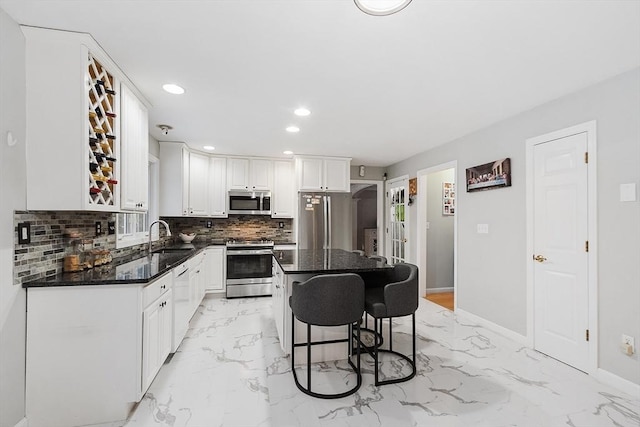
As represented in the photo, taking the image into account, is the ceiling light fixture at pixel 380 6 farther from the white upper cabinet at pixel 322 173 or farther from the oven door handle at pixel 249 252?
the oven door handle at pixel 249 252

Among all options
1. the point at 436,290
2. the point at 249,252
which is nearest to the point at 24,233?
the point at 249,252

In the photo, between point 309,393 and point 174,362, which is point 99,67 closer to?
point 174,362

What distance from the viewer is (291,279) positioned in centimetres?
263

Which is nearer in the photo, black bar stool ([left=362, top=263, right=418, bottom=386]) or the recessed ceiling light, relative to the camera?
black bar stool ([left=362, top=263, right=418, bottom=386])

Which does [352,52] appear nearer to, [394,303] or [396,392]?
[394,303]

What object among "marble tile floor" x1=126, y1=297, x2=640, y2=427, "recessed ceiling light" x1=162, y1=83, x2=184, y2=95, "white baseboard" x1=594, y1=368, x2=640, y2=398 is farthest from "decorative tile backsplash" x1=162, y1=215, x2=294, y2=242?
"white baseboard" x1=594, y1=368, x2=640, y2=398

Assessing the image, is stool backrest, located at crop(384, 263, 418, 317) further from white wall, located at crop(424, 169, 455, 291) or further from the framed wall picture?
the framed wall picture

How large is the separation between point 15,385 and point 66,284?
23.4 inches

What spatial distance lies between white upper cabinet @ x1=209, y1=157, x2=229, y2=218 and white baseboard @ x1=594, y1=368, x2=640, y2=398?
16.2ft

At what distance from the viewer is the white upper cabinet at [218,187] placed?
5.02m

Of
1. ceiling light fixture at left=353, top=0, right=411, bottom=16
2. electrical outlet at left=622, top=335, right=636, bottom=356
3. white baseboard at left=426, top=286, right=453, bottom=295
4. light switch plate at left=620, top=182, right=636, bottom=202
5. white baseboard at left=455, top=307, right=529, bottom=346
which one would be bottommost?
white baseboard at left=426, top=286, right=453, bottom=295

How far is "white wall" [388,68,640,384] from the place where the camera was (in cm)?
221

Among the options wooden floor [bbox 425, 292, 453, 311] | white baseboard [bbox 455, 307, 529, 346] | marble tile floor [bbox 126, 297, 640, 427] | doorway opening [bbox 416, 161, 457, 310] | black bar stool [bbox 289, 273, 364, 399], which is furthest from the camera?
doorway opening [bbox 416, 161, 457, 310]

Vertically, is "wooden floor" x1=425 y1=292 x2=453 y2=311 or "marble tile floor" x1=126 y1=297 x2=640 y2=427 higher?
"marble tile floor" x1=126 y1=297 x2=640 y2=427
